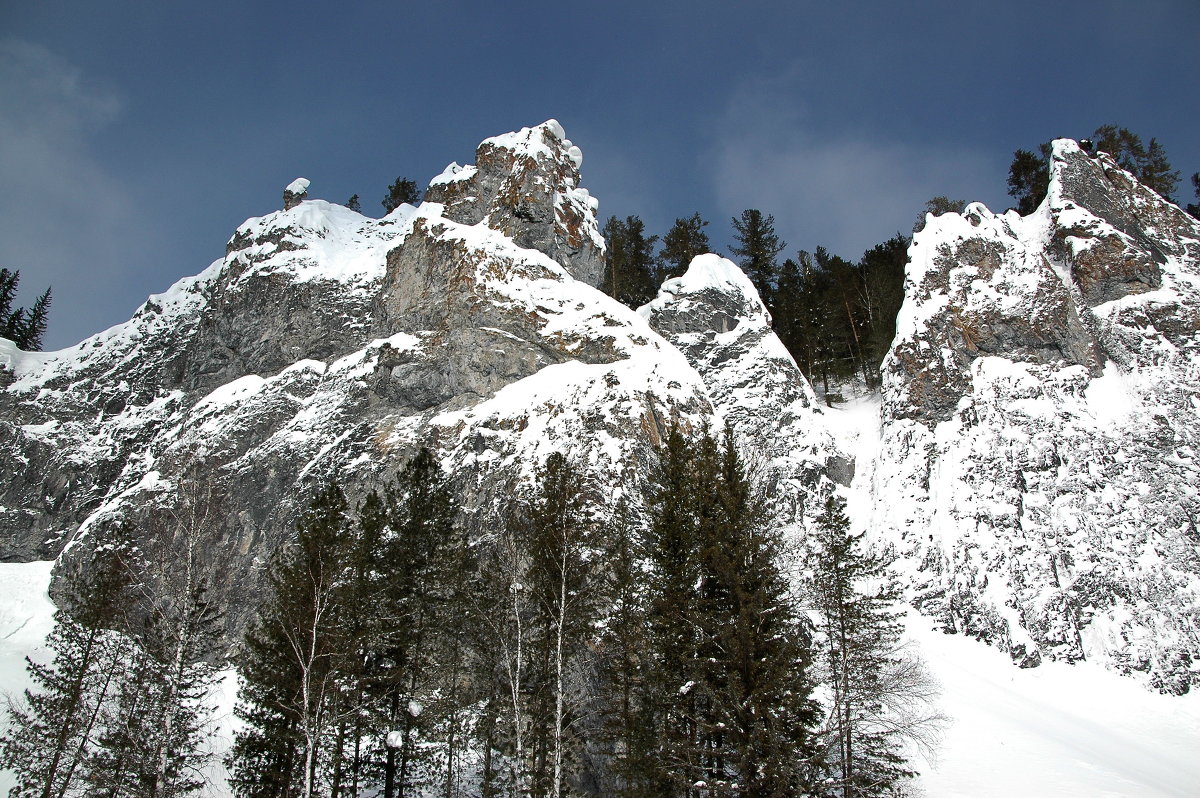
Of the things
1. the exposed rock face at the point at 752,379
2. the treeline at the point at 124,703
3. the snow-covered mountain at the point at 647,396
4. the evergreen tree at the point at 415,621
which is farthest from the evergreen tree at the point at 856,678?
the treeline at the point at 124,703

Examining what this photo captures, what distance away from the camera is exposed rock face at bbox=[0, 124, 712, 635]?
31.4 m

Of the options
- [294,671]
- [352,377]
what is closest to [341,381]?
[352,377]

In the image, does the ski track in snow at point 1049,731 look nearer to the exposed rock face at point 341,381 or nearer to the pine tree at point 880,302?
the exposed rock face at point 341,381

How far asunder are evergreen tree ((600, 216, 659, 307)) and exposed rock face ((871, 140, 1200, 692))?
79.1 ft

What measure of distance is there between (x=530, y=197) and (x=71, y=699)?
33977 millimetres

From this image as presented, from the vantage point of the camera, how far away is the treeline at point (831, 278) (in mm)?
51156

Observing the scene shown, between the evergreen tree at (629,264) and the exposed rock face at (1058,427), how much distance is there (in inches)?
950

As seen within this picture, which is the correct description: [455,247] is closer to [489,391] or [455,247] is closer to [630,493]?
[489,391]

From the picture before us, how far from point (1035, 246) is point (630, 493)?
30.3m

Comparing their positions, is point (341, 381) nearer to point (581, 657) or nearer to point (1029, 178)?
point (581, 657)

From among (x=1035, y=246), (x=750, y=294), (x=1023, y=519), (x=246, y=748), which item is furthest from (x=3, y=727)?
(x=1035, y=246)

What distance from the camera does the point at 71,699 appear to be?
61.1ft

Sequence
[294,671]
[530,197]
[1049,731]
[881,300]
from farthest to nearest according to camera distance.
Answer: [881,300]
[530,197]
[1049,731]
[294,671]

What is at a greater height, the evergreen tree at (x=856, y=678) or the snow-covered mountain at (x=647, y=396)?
the snow-covered mountain at (x=647, y=396)
